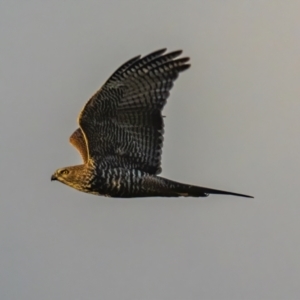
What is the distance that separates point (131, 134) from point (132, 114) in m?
0.26

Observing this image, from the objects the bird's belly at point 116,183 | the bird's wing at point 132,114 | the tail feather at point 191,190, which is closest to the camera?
the bird's wing at point 132,114

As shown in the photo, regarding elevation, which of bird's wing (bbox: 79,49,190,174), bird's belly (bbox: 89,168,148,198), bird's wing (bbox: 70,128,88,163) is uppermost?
bird's wing (bbox: 79,49,190,174)

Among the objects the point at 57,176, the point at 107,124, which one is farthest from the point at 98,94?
the point at 57,176

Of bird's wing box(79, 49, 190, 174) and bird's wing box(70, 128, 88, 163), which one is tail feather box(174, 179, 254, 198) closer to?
bird's wing box(79, 49, 190, 174)

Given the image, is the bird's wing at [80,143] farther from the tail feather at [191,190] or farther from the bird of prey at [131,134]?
the tail feather at [191,190]

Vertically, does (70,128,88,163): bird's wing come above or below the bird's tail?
above

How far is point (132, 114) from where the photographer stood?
14.0m

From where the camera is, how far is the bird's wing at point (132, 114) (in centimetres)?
1370

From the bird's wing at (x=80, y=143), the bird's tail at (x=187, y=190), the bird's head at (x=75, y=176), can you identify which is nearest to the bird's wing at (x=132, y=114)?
the bird's head at (x=75, y=176)

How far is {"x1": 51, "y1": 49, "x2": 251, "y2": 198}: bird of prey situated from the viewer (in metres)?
13.8

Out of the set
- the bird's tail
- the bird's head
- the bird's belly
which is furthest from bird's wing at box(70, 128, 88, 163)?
the bird's tail

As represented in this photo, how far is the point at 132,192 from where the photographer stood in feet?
46.2

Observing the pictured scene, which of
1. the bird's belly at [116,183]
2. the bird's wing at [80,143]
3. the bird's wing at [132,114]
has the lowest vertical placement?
the bird's belly at [116,183]

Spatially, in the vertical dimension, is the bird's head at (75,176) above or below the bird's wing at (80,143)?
below
